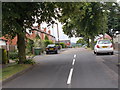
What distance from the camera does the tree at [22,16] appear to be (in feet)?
34.7

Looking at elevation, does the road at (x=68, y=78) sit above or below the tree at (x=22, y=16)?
below

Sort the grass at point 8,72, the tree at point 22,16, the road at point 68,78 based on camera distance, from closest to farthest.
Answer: the road at point 68,78, the grass at point 8,72, the tree at point 22,16

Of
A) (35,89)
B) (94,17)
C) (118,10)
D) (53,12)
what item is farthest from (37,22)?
(118,10)

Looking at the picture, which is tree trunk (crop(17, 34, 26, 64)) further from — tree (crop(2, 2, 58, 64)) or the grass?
the grass

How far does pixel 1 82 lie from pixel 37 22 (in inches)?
293

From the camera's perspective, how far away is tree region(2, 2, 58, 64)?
1056 cm

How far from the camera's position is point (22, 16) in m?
12.8

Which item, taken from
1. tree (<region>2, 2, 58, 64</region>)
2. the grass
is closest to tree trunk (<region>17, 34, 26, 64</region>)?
tree (<region>2, 2, 58, 64</region>)

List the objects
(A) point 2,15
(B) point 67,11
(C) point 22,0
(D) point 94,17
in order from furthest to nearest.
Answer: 1. (D) point 94,17
2. (B) point 67,11
3. (C) point 22,0
4. (A) point 2,15

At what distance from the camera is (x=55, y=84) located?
7.65 m

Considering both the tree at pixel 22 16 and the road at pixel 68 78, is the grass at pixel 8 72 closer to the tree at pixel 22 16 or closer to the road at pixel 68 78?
the road at pixel 68 78

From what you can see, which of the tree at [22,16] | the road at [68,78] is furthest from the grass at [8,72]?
the tree at [22,16]

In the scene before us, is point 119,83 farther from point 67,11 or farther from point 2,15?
point 67,11

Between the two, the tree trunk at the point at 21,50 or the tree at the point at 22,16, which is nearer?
the tree at the point at 22,16
